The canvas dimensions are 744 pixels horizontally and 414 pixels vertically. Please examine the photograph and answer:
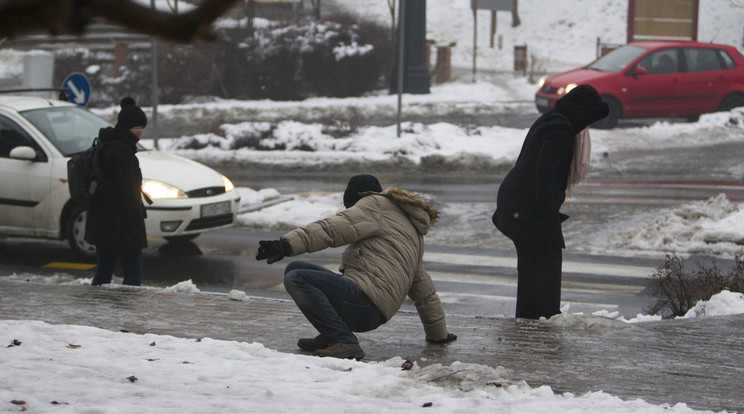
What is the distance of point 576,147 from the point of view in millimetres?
6254

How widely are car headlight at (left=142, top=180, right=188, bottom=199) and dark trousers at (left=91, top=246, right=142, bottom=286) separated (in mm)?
2007

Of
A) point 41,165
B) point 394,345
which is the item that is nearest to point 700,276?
point 394,345

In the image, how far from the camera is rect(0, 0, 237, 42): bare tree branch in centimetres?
200

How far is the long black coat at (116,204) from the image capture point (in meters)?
7.41

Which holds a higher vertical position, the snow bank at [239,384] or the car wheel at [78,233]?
the snow bank at [239,384]

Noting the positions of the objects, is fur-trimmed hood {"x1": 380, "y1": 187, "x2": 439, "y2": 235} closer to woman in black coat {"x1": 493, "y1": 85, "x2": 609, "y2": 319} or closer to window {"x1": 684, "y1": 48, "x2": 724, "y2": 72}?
→ woman in black coat {"x1": 493, "y1": 85, "x2": 609, "y2": 319}

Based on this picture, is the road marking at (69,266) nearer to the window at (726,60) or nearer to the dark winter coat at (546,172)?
the dark winter coat at (546,172)

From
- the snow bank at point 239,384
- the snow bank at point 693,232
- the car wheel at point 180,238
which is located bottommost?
the car wheel at point 180,238

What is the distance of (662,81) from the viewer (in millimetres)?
19391

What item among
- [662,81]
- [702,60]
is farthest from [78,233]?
[702,60]

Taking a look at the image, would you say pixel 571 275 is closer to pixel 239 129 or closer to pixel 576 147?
pixel 576 147

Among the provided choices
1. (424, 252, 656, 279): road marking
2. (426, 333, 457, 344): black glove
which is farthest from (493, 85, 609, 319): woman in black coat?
(424, 252, 656, 279): road marking

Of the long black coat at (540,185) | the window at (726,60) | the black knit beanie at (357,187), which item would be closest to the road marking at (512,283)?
the long black coat at (540,185)

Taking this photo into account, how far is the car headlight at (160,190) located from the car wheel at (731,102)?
1393cm
